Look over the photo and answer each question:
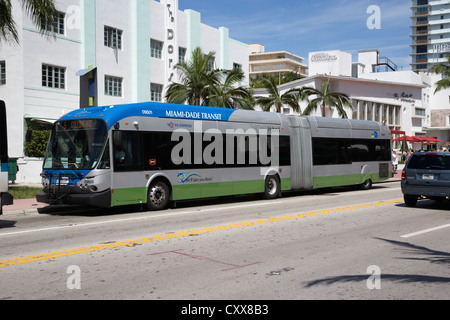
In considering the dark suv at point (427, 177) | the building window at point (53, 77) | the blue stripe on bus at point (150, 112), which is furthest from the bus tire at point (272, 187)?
the building window at point (53, 77)

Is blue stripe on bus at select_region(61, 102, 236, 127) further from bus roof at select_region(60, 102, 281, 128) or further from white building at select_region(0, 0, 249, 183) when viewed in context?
white building at select_region(0, 0, 249, 183)

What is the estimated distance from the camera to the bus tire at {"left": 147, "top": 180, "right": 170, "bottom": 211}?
47.9 feet

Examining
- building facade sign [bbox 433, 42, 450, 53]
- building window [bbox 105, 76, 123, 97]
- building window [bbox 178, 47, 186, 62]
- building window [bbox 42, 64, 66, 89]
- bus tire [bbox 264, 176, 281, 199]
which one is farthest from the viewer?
building facade sign [bbox 433, 42, 450, 53]

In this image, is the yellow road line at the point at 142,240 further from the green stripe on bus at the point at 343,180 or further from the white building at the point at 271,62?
the white building at the point at 271,62

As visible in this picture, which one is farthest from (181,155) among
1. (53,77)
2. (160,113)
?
(53,77)

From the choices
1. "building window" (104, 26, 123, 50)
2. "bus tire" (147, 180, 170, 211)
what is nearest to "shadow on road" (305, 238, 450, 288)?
"bus tire" (147, 180, 170, 211)

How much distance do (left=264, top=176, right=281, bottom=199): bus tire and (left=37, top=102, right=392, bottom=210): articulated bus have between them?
1.5 inches

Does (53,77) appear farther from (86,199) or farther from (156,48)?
(86,199)

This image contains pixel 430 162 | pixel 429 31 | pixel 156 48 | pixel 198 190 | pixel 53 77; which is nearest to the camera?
pixel 430 162

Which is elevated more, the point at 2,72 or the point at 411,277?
the point at 2,72

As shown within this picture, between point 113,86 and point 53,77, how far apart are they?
15.2 feet

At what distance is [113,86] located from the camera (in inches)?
1204

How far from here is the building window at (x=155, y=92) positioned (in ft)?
110

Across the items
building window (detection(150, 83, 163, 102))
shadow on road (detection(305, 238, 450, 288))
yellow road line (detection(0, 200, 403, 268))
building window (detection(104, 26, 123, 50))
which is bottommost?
shadow on road (detection(305, 238, 450, 288))
